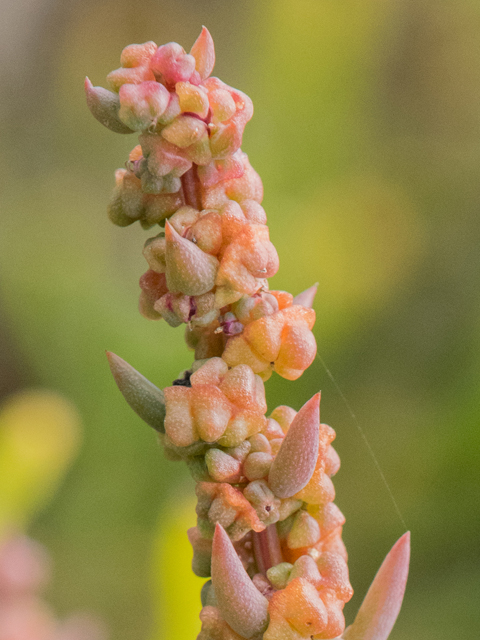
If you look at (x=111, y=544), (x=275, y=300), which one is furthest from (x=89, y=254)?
(x=275, y=300)

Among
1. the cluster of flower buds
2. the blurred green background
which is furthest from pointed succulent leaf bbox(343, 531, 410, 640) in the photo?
the blurred green background

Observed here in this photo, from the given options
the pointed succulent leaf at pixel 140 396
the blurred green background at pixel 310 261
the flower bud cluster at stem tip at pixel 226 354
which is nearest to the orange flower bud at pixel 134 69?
the flower bud cluster at stem tip at pixel 226 354

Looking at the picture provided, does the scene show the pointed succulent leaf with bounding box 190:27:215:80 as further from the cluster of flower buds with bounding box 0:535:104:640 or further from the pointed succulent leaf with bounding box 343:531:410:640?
the cluster of flower buds with bounding box 0:535:104:640

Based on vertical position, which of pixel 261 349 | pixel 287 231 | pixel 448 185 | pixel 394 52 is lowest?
pixel 261 349

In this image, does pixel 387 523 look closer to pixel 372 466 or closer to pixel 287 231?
pixel 372 466

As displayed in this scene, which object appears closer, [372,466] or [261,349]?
[261,349]

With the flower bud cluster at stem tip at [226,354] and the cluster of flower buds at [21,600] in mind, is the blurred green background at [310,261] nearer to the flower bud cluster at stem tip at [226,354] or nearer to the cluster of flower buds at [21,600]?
the cluster of flower buds at [21,600]
